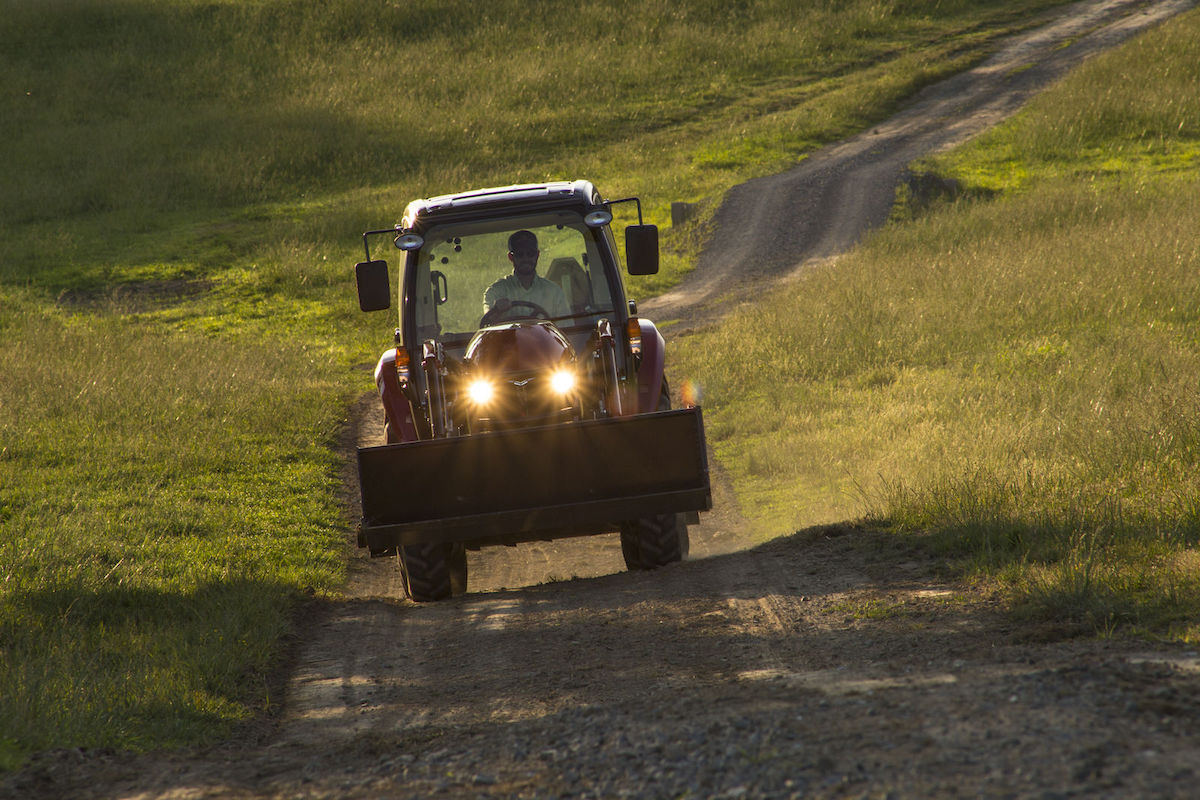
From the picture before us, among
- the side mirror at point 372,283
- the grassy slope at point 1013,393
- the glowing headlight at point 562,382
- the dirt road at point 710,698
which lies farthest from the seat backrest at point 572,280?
the grassy slope at point 1013,393

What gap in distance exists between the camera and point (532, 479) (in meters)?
6.52

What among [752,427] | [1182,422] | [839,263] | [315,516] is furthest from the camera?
[839,263]

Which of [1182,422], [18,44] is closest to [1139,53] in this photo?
[1182,422]

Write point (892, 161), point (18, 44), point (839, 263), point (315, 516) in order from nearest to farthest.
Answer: point (315, 516)
point (839, 263)
point (892, 161)
point (18, 44)

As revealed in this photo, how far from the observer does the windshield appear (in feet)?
24.8

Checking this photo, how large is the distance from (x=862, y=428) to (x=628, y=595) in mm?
4502

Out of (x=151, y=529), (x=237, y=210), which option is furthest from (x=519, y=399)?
(x=237, y=210)

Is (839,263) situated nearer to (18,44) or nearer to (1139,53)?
(1139,53)

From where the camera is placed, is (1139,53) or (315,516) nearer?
(315,516)

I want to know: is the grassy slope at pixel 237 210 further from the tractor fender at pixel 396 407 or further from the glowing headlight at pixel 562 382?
the glowing headlight at pixel 562 382

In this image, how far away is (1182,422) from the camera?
773cm

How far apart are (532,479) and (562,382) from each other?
2.29 ft

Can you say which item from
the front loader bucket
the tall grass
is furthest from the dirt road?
the front loader bucket

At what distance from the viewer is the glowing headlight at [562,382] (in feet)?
22.5
